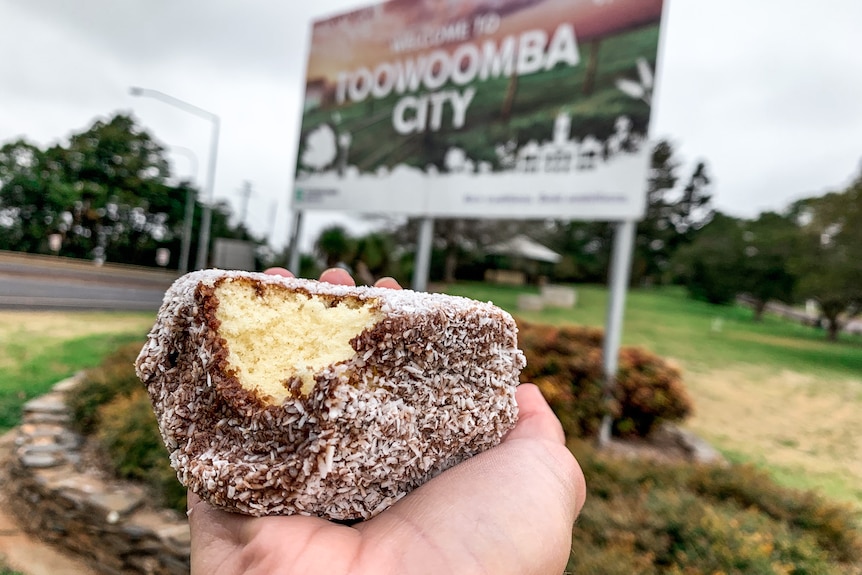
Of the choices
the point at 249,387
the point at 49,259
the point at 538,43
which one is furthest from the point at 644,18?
the point at 49,259

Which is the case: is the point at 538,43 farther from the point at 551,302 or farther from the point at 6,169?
the point at 6,169

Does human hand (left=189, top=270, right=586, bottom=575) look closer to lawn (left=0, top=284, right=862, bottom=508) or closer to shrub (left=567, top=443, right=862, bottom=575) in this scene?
shrub (left=567, top=443, right=862, bottom=575)

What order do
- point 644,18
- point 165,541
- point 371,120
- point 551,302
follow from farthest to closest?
point 551,302 < point 371,120 < point 644,18 < point 165,541

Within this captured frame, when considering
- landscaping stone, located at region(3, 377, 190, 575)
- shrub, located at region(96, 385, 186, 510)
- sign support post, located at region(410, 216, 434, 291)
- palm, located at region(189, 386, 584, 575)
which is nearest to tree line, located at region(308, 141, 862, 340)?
sign support post, located at region(410, 216, 434, 291)

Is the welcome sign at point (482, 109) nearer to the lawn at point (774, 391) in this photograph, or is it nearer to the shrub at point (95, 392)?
the lawn at point (774, 391)

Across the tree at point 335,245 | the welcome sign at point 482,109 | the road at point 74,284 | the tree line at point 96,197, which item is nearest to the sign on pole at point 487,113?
the welcome sign at point 482,109

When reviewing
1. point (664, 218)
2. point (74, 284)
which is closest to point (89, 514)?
point (74, 284)
